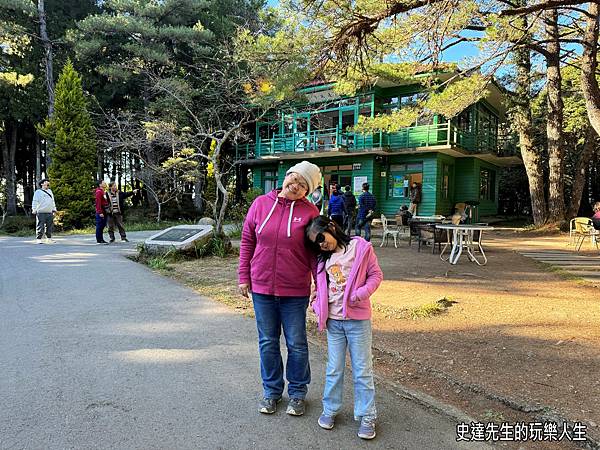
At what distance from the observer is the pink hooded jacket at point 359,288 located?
8.11 ft

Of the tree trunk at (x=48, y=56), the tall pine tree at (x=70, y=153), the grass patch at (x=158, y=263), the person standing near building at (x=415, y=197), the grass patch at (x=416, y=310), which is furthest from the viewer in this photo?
the tree trunk at (x=48, y=56)

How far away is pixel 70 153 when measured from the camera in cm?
1697

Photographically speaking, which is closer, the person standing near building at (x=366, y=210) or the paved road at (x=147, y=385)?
the paved road at (x=147, y=385)

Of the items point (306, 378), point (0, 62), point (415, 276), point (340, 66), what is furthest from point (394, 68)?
point (0, 62)

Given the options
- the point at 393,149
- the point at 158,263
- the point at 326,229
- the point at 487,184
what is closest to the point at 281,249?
the point at 326,229

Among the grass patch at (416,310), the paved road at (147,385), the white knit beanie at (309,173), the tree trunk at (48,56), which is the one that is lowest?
the paved road at (147,385)

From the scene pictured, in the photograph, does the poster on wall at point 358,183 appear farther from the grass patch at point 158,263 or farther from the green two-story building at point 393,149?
the grass patch at point 158,263

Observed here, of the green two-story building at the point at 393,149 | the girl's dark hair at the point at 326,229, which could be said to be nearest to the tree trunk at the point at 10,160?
the green two-story building at the point at 393,149

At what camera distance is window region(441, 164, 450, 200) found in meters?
20.8

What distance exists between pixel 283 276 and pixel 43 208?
10578mm

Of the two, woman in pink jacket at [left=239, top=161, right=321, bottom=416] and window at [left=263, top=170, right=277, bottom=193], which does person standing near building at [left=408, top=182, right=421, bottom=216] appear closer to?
Result: window at [left=263, top=170, right=277, bottom=193]

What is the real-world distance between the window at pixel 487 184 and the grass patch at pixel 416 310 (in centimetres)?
1977

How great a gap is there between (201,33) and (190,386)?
776 inches

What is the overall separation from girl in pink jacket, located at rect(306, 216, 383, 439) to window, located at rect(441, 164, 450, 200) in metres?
19.4
